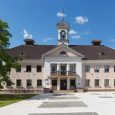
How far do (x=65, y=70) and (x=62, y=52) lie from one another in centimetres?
375

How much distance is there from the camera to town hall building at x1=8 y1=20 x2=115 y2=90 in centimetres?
6500

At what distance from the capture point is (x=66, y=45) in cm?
6650

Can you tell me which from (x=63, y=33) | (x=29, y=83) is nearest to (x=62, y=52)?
(x=63, y=33)

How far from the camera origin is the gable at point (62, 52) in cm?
6519

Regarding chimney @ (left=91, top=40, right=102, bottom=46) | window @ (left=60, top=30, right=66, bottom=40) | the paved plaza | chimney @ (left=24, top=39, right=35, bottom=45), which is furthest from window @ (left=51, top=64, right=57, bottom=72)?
the paved plaza

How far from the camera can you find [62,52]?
65562 mm

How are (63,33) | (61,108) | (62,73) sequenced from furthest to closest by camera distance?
(63,33)
(62,73)
(61,108)

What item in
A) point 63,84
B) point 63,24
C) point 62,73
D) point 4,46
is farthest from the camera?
point 63,24

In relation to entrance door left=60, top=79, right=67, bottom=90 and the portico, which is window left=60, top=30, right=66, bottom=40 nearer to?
the portico

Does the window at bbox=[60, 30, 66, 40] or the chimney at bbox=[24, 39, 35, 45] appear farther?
the chimney at bbox=[24, 39, 35, 45]

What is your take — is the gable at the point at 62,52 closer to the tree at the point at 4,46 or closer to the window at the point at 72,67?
the window at the point at 72,67

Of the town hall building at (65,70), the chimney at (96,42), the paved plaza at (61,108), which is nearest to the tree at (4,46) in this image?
the paved plaza at (61,108)

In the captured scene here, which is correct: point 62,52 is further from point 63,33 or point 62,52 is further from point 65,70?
point 63,33

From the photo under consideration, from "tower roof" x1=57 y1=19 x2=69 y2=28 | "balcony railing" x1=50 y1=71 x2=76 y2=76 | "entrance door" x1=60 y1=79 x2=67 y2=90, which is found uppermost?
"tower roof" x1=57 y1=19 x2=69 y2=28
